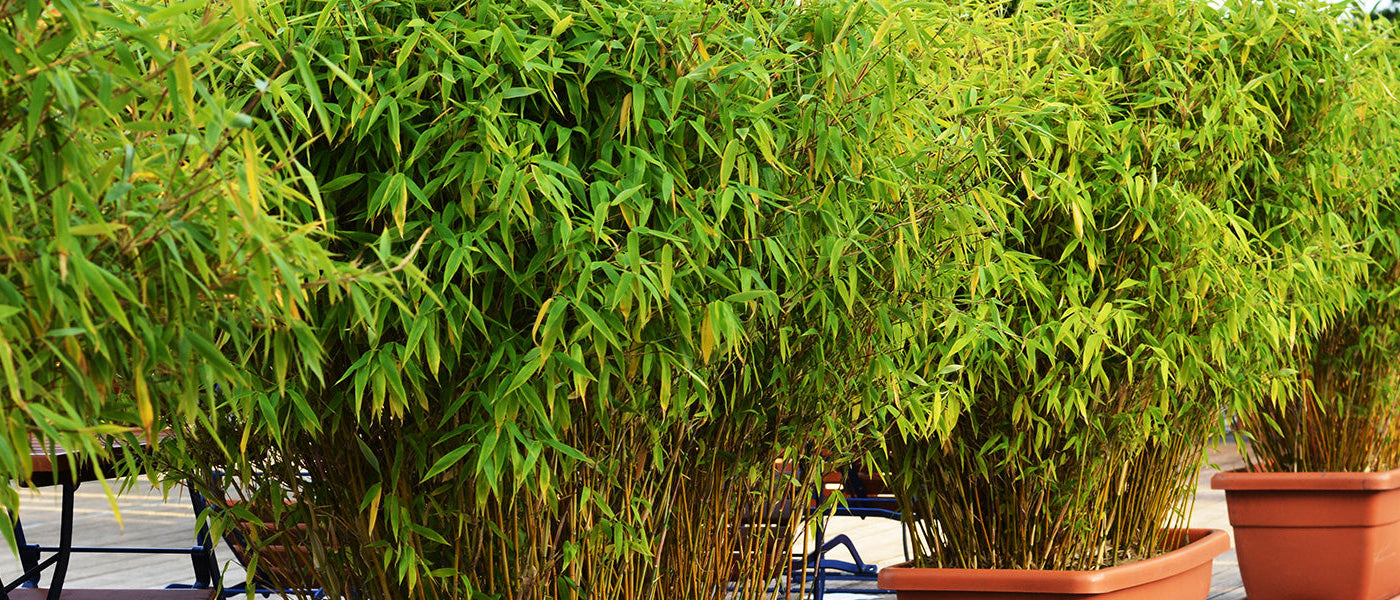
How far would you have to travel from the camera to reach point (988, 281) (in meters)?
2.21

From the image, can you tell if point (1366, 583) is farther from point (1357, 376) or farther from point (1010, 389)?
point (1010, 389)

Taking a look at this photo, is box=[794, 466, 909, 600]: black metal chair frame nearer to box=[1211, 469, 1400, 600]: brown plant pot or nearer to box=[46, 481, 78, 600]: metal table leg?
box=[1211, 469, 1400, 600]: brown plant pot

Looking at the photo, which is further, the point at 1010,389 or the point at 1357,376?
the point at 1357,376

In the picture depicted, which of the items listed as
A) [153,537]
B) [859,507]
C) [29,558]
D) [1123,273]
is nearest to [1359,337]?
[859,507]

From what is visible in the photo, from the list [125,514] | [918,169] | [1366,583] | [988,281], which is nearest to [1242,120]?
[988,281]

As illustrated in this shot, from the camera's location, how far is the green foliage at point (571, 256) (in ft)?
4.89

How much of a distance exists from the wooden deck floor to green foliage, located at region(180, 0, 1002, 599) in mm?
2643

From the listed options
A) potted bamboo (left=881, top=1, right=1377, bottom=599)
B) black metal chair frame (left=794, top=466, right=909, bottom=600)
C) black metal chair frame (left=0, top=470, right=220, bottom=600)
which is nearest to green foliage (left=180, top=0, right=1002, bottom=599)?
black metal chair frame (left=0, top=470, right=220, bottom=600)

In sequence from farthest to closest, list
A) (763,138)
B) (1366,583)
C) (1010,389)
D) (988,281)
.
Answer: (1366,583)
(1010,389)
(988,281)
(763,138)

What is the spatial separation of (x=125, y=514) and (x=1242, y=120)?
20.7ft

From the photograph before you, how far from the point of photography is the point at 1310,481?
3.84 meters

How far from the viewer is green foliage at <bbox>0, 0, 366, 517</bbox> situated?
952 mm

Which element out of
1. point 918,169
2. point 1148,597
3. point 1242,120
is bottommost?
point 1148,597

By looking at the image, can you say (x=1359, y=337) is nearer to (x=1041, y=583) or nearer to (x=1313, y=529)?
(x=1313, y=529)
